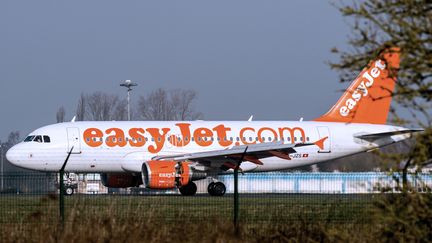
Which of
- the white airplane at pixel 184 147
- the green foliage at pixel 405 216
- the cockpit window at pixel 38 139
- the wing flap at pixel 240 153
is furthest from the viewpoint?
the cockpit window at pixel 38 139

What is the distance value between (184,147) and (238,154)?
350cm

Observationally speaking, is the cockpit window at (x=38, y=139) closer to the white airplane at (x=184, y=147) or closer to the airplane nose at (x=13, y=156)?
the white airplane at (x=184, y=147)

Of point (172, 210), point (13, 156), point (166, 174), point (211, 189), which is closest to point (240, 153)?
point (211, 189)

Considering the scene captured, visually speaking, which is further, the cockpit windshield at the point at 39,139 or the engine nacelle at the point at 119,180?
the engine nacelle at the point at 119,180

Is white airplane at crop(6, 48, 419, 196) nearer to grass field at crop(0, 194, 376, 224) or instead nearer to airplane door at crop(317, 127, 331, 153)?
airplane door at crop(317, 127, 331, 153)

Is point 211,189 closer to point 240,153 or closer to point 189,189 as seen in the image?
point 189,189

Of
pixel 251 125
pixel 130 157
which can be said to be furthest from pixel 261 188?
pixel 130 157

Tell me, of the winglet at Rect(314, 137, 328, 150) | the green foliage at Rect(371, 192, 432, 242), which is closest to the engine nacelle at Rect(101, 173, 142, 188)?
the winglet at Rect(314, 137, 328, 150)

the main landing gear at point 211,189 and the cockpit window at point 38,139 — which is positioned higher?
the cockpit window at point 38,139

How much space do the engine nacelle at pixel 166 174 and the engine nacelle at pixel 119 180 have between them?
11.3 ft

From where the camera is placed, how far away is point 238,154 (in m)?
36.5

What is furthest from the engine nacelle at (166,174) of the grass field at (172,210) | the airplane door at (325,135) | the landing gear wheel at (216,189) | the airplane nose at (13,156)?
the airplane door at (325,135)

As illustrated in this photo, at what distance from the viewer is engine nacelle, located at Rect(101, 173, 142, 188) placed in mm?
38969

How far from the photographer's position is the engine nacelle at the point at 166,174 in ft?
114
